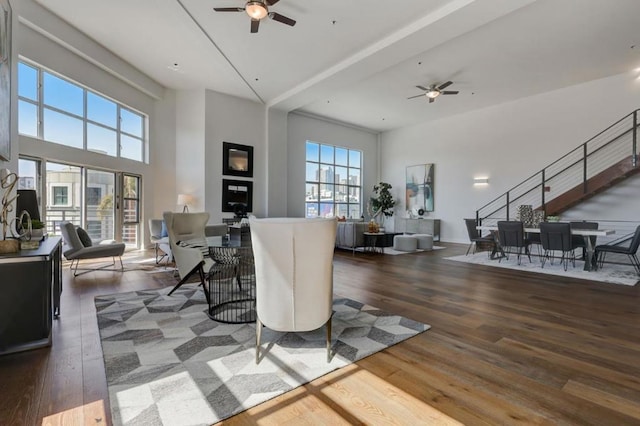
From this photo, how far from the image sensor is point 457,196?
9969mm

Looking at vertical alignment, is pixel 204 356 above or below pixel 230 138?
below

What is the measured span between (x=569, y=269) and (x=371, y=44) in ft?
18.3

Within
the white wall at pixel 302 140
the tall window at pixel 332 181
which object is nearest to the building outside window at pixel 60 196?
the white wall at pixel 302 140

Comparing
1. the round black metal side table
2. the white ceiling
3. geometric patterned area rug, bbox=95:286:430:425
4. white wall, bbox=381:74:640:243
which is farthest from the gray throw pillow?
white wall, bbox=381:74:640:243

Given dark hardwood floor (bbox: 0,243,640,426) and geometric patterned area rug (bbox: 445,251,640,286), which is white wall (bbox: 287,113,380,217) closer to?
geometric patterned area rug (bbox: 445,251,640,286)

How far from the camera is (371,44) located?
560cm

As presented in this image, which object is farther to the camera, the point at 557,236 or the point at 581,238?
the point at 581,238

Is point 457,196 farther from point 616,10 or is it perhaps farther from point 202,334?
point 202,334

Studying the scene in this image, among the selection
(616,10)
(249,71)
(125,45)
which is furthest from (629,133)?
(125,45)

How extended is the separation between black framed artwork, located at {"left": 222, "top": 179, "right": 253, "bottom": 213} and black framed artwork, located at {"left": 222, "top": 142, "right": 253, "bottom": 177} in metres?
0.25

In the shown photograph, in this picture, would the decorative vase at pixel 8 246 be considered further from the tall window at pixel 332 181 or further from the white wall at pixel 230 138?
the tall window at pixel 332 181

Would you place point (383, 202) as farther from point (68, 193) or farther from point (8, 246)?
point (8, 246)

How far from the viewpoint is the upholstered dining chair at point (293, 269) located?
2.04 meters

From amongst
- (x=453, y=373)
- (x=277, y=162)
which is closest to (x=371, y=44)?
(x=277, y=162)
